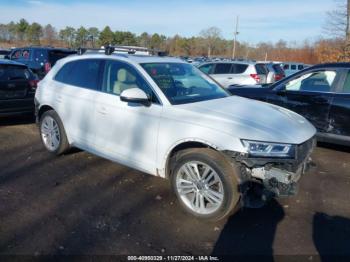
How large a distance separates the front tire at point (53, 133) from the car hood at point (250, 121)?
2.38 meters

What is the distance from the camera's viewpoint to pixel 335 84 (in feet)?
20.2

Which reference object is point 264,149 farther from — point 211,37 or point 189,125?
point 211,37

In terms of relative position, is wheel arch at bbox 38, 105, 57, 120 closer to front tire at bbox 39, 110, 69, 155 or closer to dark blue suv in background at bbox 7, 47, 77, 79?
front tire at bbox 39, 110, 69, 155

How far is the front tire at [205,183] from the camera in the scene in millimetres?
3553

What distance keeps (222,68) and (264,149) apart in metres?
11.8

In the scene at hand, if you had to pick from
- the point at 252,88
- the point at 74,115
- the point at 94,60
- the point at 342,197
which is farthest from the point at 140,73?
the point at 252,88

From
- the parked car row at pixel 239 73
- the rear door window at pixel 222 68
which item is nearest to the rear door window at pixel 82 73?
the parked car row at pixel 239 73

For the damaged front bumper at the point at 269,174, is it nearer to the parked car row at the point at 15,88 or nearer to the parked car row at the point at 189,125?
the parked car row at the point at 189,125

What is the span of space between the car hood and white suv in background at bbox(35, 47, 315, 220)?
0.01 meters

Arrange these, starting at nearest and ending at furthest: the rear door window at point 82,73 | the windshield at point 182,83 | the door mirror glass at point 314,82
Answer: the windshield at point 182,83 < the rear door window at point 82,73 < the door mirror glass at point 314,82

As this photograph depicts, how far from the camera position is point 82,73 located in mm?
5219

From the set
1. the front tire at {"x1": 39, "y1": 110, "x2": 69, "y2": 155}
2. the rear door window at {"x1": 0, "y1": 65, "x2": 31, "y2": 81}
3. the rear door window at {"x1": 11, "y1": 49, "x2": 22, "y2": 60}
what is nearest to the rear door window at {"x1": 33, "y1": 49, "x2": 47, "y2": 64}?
the rear door window at {"x1": 11, "y1": 49, "x2": 22, "y2": 60}

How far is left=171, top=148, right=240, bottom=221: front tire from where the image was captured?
355cm

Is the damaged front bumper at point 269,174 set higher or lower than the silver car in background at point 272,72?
lower
